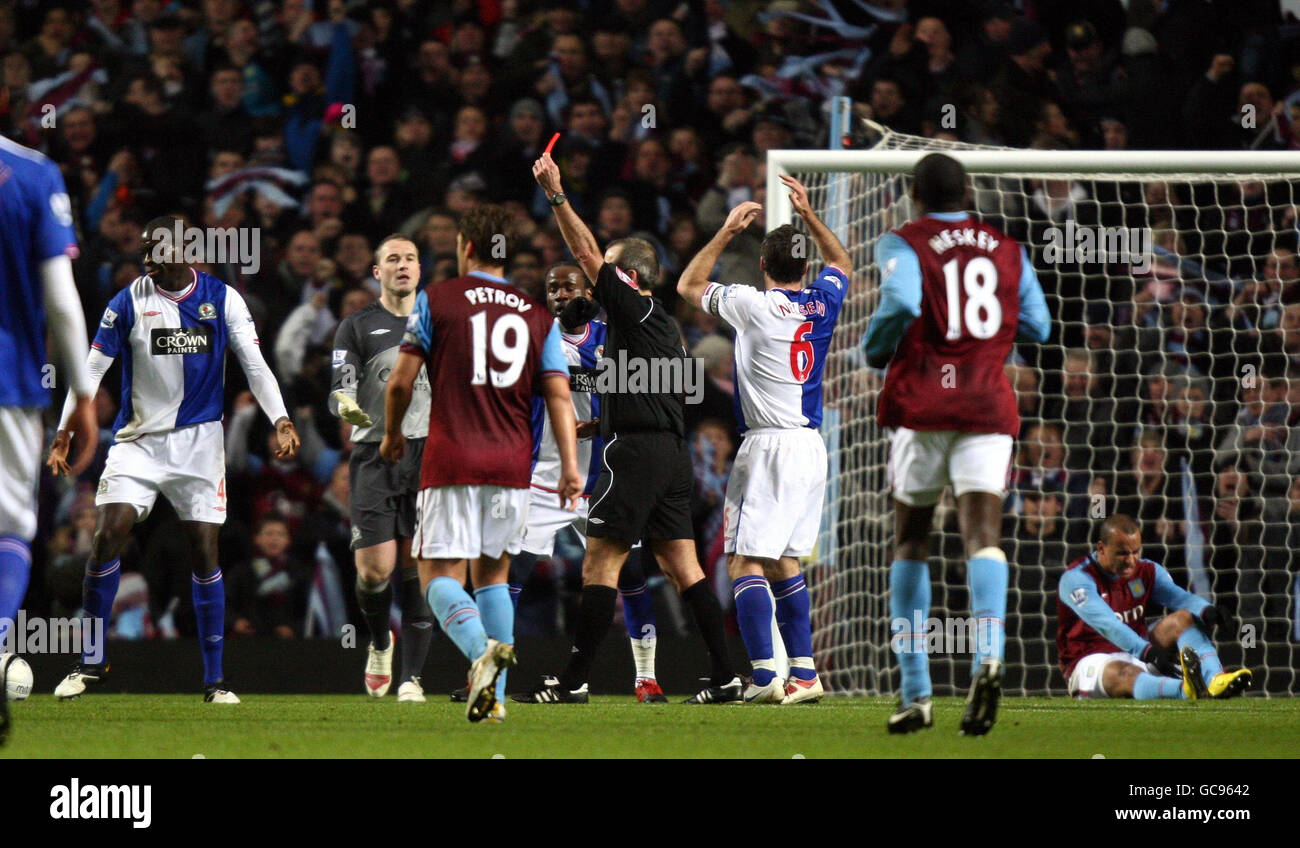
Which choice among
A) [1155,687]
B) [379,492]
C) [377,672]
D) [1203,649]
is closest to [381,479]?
[379,492]

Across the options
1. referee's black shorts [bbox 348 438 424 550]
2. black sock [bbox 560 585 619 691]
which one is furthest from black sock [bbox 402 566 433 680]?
black sock [bbox 560 585 619 691]

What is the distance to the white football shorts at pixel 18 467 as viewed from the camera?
14.7ft

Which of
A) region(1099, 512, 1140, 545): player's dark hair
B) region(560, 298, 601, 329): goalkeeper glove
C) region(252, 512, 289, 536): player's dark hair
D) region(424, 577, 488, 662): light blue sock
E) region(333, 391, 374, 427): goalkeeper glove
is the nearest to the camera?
region(424, 577, 488, 662): light blue sock

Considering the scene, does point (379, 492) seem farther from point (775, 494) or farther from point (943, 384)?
point (943, 384)

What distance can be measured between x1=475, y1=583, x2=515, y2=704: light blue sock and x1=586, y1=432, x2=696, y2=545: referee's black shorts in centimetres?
119

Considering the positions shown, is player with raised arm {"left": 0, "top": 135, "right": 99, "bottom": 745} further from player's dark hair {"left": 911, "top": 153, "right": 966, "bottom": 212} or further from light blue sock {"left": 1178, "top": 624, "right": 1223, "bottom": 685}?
light blue sock {"left": 1178, "top": 624, "right": 1223, "bottom": 685}

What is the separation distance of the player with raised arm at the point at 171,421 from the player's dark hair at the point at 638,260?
5.50ft

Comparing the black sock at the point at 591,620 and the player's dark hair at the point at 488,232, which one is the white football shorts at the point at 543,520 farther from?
the player's dark hair at the point at 488,232

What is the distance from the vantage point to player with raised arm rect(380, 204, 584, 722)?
17.2ft

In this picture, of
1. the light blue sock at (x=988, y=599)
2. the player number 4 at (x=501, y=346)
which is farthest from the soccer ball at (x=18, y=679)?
the light blue sock at (x=988, y=599)

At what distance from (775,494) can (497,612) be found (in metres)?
1.89

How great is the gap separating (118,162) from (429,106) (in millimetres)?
2269

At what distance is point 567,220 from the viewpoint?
606cm

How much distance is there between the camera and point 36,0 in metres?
12.1
